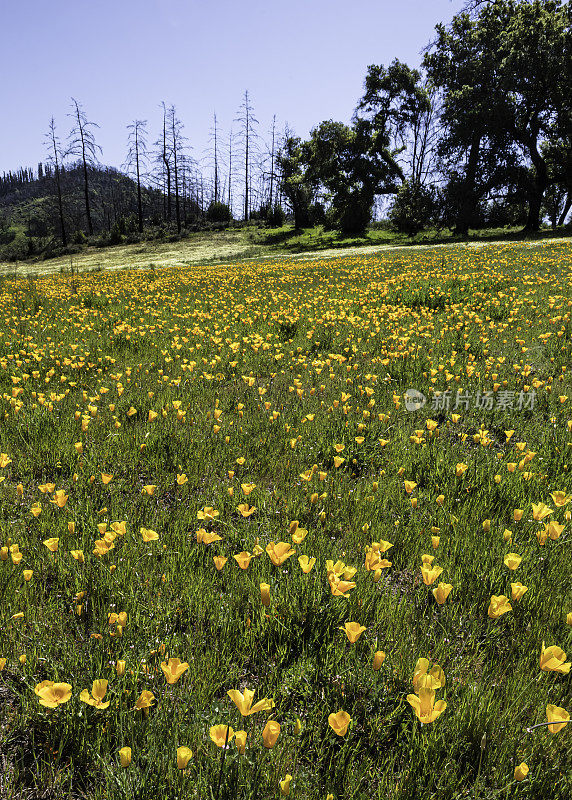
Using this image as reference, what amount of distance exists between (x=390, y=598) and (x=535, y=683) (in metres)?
0.65

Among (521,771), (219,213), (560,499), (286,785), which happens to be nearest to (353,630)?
(286,785)

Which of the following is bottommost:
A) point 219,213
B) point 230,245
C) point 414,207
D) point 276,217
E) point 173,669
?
point 173,669

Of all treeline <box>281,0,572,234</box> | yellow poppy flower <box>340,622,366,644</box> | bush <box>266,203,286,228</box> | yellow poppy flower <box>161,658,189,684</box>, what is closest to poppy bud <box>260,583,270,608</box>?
yellow poppy flower <box>340,622,366,644</box>

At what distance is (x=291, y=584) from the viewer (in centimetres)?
222

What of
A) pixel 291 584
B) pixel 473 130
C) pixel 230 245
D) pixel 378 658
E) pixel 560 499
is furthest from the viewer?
pixel 230 245

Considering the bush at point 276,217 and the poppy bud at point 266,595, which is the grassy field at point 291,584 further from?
the bush at point 276,217

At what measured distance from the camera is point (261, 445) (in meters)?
3.70

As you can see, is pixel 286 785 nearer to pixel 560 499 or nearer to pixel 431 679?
pixel 431 679

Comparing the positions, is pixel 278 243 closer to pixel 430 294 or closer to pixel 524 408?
pixel 430 294

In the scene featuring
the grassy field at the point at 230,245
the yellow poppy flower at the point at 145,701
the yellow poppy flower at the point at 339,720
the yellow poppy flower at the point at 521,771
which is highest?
the grassy field at the point at 230,245

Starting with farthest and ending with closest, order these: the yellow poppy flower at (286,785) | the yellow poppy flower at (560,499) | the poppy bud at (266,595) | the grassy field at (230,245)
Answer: the grassy field at (230,245), the yellow poppy flower at (560,499), the poppy bud at (266,595), the yellow poppy flower at (286,785)

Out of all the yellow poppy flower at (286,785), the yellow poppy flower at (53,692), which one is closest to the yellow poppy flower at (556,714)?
the yellow poppy flower at (286,785)

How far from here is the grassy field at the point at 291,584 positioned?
149cm

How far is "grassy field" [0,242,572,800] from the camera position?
1.49m
